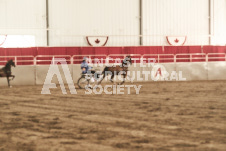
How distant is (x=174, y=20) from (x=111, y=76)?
10.3 meters

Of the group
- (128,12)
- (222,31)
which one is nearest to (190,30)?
(222,31)

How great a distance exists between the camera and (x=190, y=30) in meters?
26.8

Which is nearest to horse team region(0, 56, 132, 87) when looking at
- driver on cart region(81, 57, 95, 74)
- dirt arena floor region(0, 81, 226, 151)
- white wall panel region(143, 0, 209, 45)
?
driver on cart region(81, 57, 95, 74)

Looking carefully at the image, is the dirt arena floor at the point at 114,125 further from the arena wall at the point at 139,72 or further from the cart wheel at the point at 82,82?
the arena wall at the point at 139,72

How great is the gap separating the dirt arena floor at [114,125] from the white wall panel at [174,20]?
14.7 metres

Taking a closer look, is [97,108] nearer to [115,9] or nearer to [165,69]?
[165,69]

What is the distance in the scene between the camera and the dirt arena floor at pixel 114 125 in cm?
602

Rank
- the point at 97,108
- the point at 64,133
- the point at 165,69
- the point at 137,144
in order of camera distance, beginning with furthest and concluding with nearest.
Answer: the point at 165,69 → the point at 97,108 → the point at 64,133 → the point at 137,144

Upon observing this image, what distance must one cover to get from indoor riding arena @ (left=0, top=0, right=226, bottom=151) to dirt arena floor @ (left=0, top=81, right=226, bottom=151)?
0.06 ft

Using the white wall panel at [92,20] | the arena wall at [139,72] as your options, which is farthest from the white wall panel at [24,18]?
the arena wall at [139,72]

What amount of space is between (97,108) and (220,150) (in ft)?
17.7

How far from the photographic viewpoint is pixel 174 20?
26.5m

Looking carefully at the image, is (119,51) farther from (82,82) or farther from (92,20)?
(82,82)

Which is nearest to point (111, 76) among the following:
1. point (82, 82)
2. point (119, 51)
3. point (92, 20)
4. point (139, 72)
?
point (82, 82)
